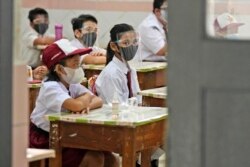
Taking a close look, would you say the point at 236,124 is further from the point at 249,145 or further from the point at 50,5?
the point at 50,5

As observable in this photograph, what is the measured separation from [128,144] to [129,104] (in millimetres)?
910

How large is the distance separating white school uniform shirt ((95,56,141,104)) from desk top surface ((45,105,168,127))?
689 millimetres

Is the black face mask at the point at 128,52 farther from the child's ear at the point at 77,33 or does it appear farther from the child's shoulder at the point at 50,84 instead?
the child's ear at the point at 77,33

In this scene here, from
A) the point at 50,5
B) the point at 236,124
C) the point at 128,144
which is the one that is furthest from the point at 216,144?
the point at 50,5

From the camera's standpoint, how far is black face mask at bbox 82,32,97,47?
9.15 meters

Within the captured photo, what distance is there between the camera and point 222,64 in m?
3.57

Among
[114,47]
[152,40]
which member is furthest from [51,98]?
[152,40]

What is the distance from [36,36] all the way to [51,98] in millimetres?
4207

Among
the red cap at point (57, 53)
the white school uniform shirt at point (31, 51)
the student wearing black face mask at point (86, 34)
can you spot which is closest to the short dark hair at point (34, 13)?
the white school uniform shirt at point (31, 51)

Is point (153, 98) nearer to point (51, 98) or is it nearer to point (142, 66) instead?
point (51, 98)

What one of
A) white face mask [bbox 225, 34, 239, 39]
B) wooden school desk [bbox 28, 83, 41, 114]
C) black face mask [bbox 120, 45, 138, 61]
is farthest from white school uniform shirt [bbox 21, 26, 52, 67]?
white face mask [bbox 225, 34, 239, 39]

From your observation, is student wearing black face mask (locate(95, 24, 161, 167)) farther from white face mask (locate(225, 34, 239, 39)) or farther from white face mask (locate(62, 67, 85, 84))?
white face mask (locate(225, 34, 239, 39))

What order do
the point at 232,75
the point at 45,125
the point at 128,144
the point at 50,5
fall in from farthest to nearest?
the point at 50,5, the point at 45,125, the point at 128,144, the point at 232,75

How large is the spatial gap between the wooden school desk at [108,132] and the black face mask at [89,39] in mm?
3178
